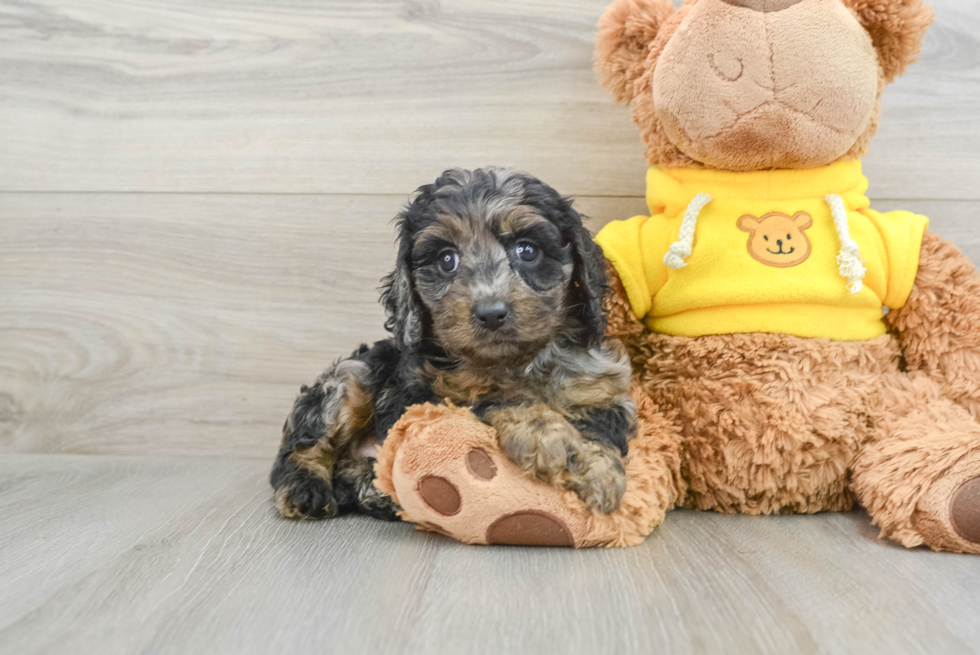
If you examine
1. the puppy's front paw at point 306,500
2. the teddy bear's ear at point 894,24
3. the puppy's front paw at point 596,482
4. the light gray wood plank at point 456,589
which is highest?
the teddy bear's ear at point 894,24

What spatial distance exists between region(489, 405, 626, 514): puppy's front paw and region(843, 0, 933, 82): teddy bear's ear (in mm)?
1173

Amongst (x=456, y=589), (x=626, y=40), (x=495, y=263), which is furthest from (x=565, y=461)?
(x=626, y=40)

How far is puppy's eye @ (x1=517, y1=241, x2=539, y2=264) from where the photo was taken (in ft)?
5.30

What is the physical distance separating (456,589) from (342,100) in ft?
5.21

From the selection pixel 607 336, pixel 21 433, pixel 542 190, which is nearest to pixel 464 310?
pixel 542 190

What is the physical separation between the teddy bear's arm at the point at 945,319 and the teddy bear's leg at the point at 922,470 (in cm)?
6

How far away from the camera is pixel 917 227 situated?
69.7 inches

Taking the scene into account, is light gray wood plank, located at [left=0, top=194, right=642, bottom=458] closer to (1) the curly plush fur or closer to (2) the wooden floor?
(2) the wooden floor

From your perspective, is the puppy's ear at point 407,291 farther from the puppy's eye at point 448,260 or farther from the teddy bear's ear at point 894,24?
the teddy bear's ear at point 894,24

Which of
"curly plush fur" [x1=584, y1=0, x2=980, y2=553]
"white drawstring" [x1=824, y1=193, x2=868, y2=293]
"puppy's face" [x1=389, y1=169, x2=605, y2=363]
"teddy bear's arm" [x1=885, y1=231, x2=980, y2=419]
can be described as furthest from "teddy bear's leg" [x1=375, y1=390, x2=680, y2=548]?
"teddy bear's arm" [x1=885, y1=231, x2=980, y2=419]

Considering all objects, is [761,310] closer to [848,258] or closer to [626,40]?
[848,258]

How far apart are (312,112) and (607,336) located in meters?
1.21

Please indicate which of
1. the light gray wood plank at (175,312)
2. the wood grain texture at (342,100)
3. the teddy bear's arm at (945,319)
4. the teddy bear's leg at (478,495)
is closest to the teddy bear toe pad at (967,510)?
the teddy bear's arm at (945,319)

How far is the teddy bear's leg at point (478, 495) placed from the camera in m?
1.47
